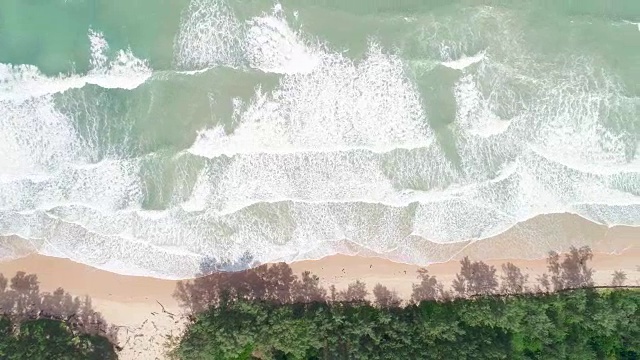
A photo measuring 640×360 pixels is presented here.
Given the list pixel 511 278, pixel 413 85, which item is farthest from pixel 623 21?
pixel 511 278

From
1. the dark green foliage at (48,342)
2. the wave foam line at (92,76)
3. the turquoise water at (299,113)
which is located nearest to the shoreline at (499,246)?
the turquoise water at (299,113)

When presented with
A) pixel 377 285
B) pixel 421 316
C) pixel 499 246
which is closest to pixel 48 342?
pixel 377 285

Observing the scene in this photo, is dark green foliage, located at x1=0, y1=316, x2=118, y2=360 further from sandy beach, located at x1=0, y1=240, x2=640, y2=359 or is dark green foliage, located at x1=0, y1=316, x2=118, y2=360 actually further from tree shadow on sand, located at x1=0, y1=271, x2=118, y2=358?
sandy beach, located at x1=0, y1=240, x2=640, y2=359

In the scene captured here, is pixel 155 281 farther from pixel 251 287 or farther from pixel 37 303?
pixel 37 303

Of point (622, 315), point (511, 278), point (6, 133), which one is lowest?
point (622, 315)

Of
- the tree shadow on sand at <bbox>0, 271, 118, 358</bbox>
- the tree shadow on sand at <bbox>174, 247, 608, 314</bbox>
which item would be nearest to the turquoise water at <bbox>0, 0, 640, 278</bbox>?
the tree shadow on sand at <bbox>174, 247, 608, 314</bbox>

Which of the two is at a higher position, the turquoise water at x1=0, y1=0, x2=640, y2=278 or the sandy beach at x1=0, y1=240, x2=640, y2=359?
the turquoise water at x1=0, y1=0, x2=640, y2=278

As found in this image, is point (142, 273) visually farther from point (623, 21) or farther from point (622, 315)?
point (623, 21)
